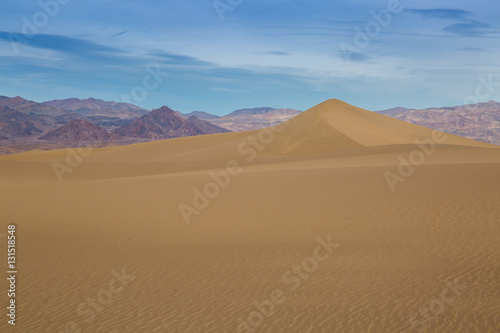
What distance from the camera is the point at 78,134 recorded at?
187m

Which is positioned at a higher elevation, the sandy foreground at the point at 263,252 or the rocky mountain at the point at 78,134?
the rocky mountain at the point at 78,134

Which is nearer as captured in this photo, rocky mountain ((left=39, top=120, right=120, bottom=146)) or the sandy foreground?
the sandy foreground

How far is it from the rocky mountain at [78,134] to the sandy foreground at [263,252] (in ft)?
576

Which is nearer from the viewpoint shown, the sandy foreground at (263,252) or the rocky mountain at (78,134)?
the sandy foreground at (263,252)

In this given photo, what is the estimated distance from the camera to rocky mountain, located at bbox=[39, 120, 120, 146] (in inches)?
7288

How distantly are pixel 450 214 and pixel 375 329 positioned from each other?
7.96 metres

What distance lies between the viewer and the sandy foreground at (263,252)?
705cm

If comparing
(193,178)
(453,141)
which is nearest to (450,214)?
(193,178)

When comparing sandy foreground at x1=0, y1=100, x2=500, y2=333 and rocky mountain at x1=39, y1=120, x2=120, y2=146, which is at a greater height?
rocky mountain at x1=39, y1=120, x2=120, y2=146

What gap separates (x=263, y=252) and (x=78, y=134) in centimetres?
19303

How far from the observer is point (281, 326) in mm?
6711

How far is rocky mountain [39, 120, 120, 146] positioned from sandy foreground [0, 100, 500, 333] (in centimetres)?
17562

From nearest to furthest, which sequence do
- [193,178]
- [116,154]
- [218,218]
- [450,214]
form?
[450,214] → [218,218] → [193,178] → [116,154]

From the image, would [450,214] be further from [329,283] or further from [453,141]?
[453,141]
